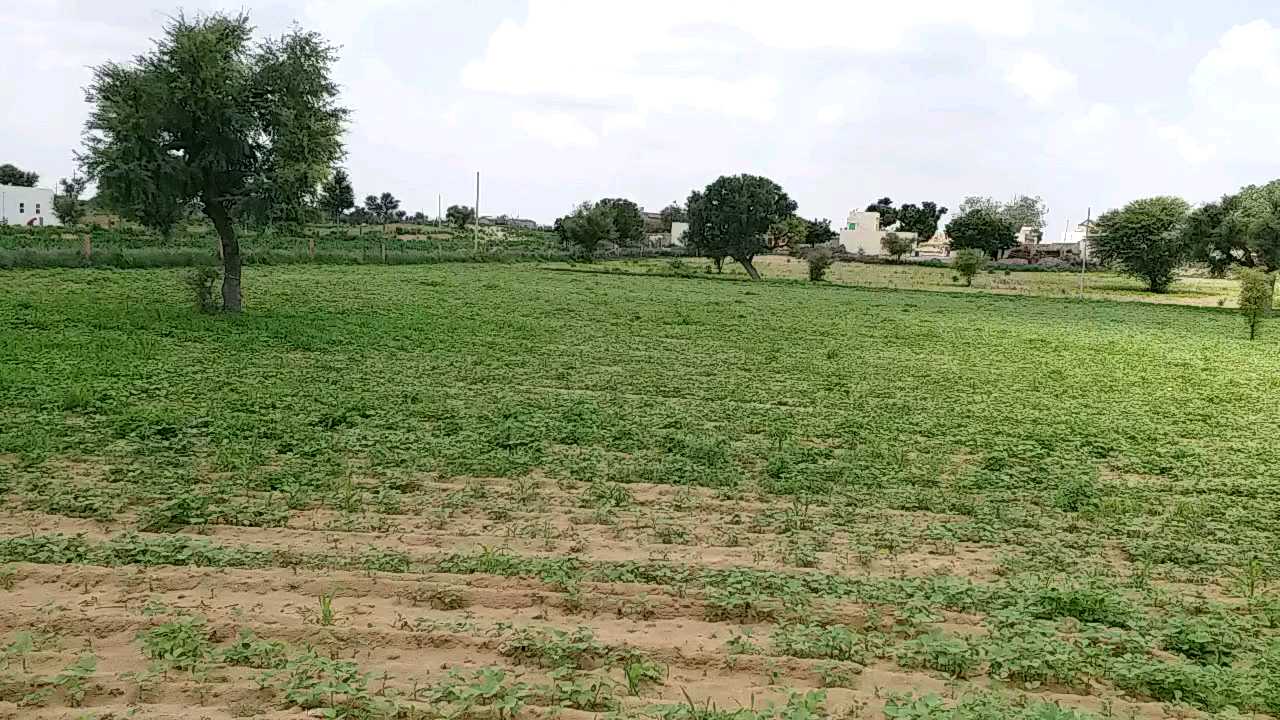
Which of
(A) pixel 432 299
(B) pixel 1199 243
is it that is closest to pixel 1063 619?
(A) pixel 432 299

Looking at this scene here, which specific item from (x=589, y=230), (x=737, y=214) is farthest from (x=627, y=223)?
(x=737, y=214)

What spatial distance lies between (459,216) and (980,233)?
5183 cm

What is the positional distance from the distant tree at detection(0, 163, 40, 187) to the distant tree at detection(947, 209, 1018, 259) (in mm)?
88736

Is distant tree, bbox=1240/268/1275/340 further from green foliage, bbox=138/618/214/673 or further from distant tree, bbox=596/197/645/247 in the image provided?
distant tree, bbox=596/197/645/247

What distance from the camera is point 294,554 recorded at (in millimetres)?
5383

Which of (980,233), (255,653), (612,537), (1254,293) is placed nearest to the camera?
(255,653)

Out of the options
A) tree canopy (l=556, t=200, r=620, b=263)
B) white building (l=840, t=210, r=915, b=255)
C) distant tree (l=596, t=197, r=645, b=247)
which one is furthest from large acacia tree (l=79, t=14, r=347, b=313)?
white building (l=840, t=210, r=915, b=255)

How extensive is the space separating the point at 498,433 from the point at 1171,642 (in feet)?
19.4

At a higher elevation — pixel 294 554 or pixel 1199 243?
pixel 1199 243

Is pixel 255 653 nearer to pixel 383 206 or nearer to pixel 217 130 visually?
pixel 217 130

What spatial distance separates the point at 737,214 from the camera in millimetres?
50000

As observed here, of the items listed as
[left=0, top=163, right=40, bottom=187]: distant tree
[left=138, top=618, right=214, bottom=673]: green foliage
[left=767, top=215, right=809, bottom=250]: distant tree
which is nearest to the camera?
[left=138, top=618, right=214, bottom=673]: green foliage

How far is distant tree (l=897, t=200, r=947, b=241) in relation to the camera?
4529 inches

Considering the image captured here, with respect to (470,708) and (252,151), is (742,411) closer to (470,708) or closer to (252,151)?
(470,708)
